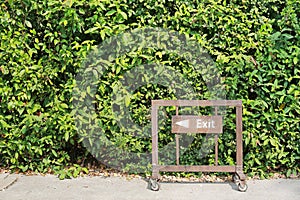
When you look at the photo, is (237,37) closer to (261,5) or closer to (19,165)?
(261,5)

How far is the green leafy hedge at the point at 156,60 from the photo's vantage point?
13.7 feet

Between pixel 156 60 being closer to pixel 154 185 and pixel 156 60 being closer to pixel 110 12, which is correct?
pixel 110 12

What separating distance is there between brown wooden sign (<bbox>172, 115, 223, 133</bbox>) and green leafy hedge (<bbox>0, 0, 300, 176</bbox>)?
312 millimetres

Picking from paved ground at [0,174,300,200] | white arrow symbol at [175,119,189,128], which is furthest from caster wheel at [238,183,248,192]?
white arrow symbol at [175,119,189,128]

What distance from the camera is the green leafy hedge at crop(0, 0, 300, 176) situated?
4.17m

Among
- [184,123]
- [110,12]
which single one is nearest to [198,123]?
[184,123]

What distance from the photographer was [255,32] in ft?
13.9

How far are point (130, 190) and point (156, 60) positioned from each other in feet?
4.11

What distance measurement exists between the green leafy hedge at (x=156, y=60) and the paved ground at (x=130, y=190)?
29 centimetres

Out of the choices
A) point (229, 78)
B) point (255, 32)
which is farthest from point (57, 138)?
point (255, 32)

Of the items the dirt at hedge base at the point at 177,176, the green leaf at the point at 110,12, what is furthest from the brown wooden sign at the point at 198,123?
the green leaf at the point at 110,12

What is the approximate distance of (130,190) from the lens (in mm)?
4074

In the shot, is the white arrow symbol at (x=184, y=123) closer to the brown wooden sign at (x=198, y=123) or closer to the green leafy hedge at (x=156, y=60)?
the brown wooden sign at (x=198, y=123)

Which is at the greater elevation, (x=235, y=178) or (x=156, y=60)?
(x=156, y=60)
